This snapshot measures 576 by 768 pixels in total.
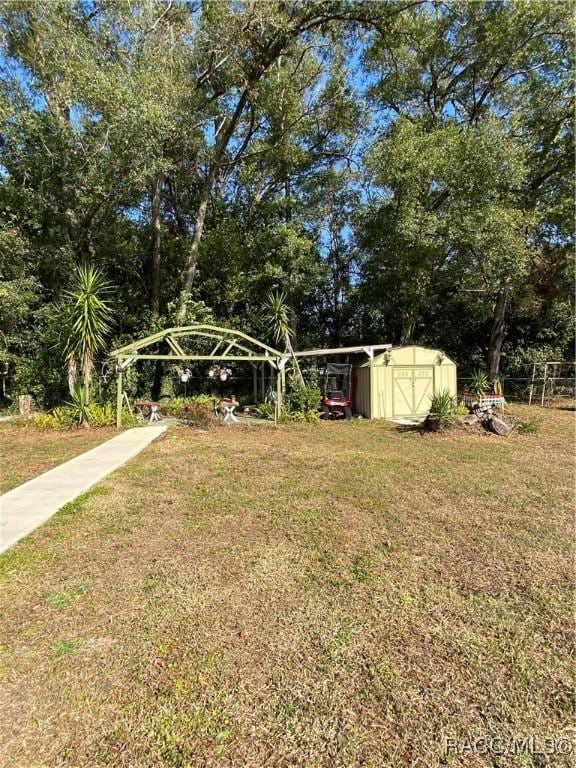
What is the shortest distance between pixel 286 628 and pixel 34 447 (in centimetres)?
759

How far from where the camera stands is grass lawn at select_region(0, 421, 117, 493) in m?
6.36

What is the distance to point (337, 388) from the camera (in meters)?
15.4

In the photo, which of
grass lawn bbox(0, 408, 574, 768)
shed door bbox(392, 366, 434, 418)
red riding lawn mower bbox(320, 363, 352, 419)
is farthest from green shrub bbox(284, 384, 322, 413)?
grass lawn bbox(0, 408, 574, 768)

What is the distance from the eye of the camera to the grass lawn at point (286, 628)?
1946 mm

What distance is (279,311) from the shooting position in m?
14.0

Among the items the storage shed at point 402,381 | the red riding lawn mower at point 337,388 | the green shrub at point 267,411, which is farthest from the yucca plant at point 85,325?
the storage shed at point 402,381

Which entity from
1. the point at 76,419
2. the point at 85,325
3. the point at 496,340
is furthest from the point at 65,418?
the point at 496,340

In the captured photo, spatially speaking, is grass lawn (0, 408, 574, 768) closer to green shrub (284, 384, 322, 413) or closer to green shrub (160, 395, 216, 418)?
green shrub (160, 395, 216, 418)

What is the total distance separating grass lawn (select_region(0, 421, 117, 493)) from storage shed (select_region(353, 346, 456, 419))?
776 centimetres

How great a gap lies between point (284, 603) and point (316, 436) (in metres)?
6.95

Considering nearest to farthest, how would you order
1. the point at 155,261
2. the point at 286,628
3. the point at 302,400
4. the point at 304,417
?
the point at 286,628 < the point at 304,417 < the point at 302,400 < the point at 155,261

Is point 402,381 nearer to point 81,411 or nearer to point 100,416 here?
point 100,416

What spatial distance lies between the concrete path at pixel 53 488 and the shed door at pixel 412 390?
8267mm

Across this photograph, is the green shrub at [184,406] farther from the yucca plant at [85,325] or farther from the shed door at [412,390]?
the shed door at [412,390]
